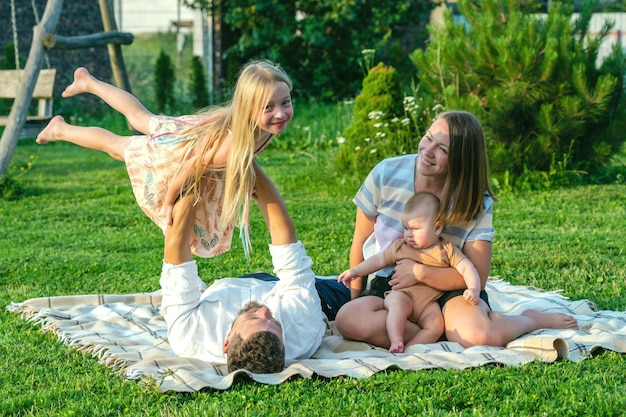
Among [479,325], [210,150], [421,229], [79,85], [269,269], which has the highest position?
[79,85]

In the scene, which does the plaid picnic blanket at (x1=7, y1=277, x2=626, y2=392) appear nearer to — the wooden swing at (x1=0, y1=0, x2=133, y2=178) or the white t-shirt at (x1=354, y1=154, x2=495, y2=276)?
the white t-shirt at (x1=354, y1=154, x2=495, y2=276)

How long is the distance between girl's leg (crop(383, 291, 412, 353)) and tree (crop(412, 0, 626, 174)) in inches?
193

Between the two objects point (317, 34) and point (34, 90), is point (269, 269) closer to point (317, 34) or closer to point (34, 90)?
point (34, 90)

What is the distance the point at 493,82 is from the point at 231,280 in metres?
5.43

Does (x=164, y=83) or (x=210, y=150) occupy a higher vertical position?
(x=210, y=150)

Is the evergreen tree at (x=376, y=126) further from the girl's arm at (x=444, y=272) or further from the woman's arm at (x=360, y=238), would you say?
the girl's arm at (x=444, y=272)

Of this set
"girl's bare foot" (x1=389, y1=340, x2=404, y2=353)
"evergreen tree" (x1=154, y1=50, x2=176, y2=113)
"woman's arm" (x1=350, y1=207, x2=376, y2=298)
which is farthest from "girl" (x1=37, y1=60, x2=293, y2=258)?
"evergreen tree" (x1=154, y1=50, x2=176, y2=113)

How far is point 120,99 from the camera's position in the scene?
5234 mm

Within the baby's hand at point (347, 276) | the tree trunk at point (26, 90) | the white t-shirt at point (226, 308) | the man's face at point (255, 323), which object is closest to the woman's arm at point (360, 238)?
the baby's hand at point (347, 276)

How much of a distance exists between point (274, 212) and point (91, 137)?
144 cm

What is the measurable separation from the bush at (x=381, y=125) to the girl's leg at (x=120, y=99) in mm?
4241

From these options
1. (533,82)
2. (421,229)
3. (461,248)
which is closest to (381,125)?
(533,82)

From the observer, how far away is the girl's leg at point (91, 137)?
4988 mm

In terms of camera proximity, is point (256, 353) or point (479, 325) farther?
point (479, 325)
